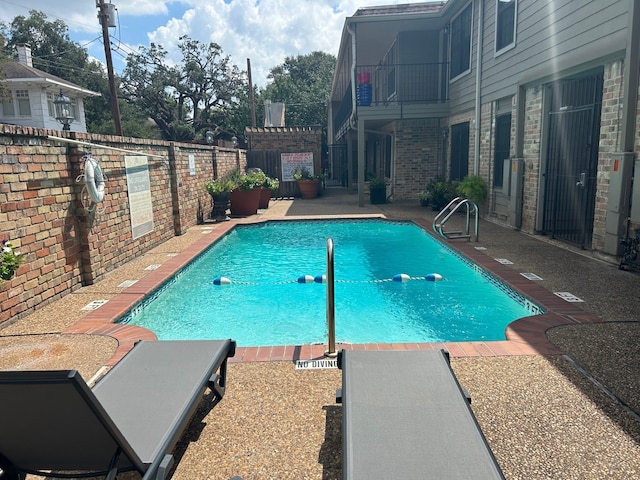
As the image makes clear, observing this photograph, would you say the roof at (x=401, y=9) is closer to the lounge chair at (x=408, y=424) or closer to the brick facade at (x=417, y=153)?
the brick facade at (x=417, y=153)

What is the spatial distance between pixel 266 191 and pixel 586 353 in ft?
40.1

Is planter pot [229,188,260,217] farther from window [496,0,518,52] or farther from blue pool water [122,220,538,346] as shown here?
window [496,0,518,52]

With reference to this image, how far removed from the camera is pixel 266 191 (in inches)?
588

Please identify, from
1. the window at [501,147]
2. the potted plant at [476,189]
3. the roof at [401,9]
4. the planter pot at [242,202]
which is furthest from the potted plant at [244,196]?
the window at [501,147]

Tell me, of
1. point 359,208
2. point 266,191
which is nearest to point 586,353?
point 359,208

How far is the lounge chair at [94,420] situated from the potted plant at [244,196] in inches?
414

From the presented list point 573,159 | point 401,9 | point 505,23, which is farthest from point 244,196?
point 573,159

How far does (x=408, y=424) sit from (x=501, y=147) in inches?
366

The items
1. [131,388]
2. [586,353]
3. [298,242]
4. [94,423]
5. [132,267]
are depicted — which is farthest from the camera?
[298,242]

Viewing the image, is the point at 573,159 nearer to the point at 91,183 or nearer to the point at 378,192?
the point at 378,192

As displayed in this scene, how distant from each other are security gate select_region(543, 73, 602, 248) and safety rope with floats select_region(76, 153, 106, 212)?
7303 mm

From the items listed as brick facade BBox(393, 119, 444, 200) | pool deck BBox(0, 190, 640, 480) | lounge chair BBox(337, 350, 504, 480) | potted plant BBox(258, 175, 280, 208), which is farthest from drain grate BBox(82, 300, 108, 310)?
brick facade BBox(393, 119, 444, 200)

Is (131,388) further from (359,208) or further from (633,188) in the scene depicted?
(359,208)

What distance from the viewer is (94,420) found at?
6.02 ft
